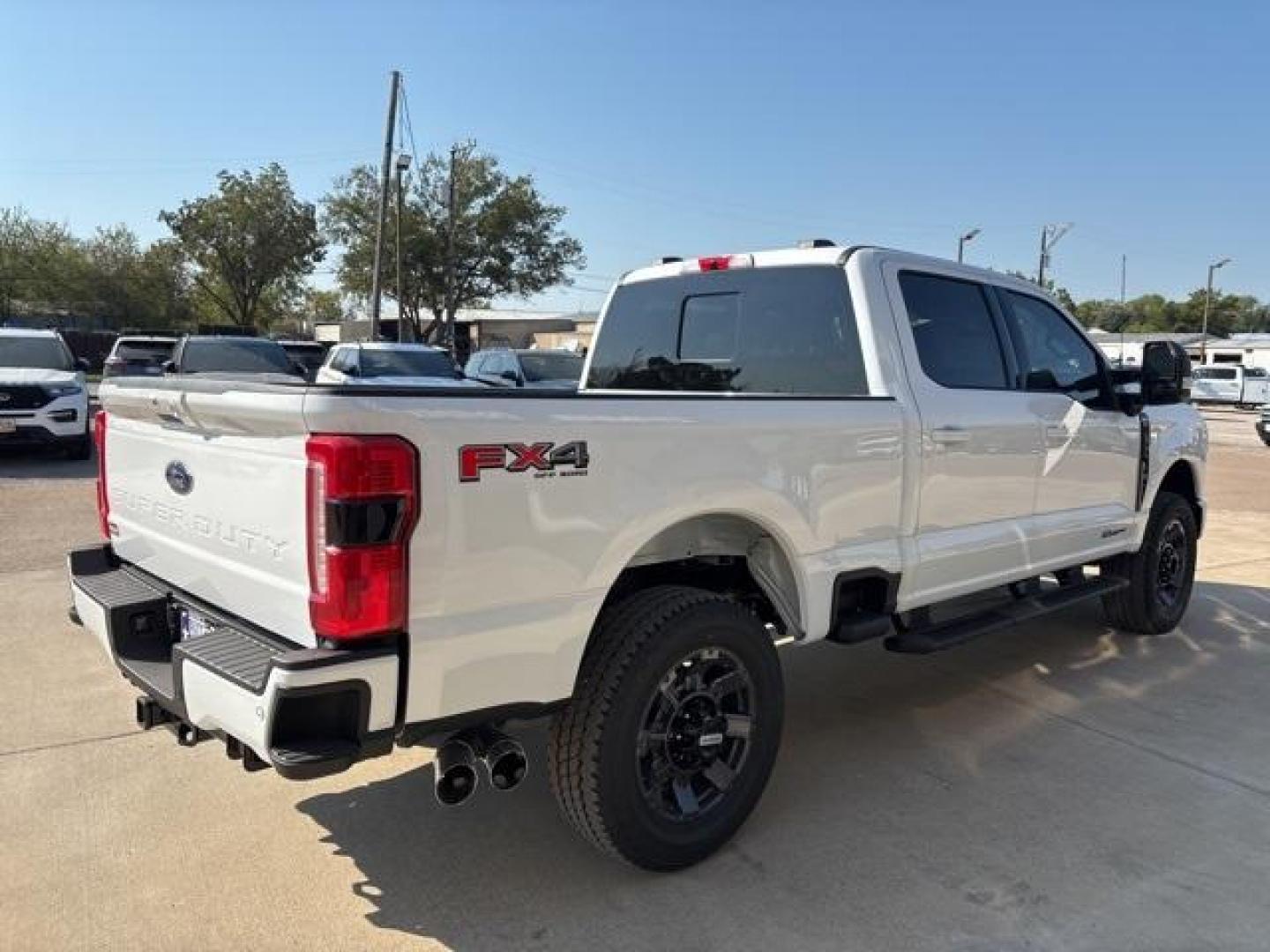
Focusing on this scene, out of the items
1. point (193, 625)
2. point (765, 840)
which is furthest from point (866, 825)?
point (193, 625)

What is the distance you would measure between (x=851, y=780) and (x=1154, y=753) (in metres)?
1.42

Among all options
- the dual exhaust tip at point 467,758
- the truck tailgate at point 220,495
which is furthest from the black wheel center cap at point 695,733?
the truck tailgate at point 220,495

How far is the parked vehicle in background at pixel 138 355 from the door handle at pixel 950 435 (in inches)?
679

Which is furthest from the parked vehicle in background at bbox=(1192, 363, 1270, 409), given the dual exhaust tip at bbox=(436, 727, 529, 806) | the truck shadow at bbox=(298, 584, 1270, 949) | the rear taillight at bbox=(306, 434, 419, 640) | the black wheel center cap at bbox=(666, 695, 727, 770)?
the rear taillight at bbox=(306, 434, 419, 640)

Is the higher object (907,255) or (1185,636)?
(907,255)

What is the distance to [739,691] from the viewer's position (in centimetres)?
342

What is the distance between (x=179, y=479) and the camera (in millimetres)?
3182

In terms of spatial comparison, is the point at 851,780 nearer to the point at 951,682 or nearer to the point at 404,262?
the point at 951,682

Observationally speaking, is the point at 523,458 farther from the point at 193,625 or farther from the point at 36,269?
the point at 36,269

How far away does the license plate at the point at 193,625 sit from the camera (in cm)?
306

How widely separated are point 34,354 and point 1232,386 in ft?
143

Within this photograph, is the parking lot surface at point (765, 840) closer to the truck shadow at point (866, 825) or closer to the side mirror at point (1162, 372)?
the truck shadow at point (866, 825)

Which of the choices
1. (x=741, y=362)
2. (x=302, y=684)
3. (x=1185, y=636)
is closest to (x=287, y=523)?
(x=302, y=684)

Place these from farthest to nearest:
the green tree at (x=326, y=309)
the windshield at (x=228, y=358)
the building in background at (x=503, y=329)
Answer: the green tree at (x=326, y=309), the building in background at (x=503, y=329), the windshield at (x=228, y=358)
